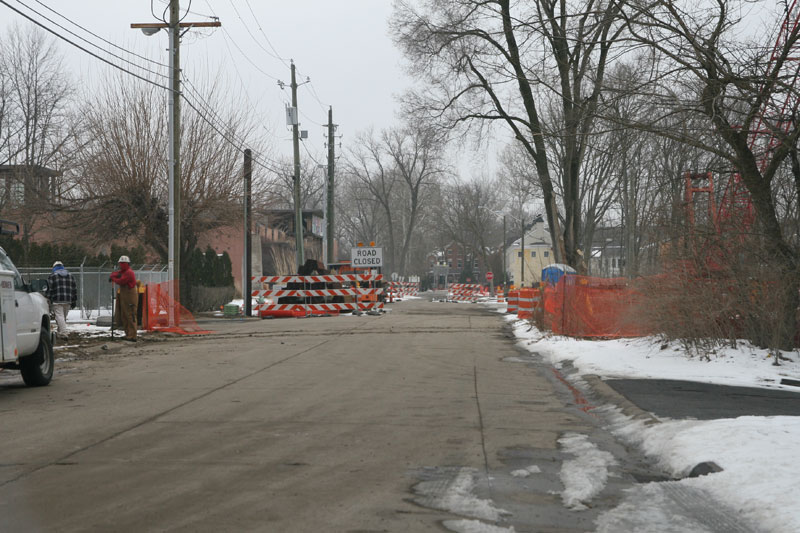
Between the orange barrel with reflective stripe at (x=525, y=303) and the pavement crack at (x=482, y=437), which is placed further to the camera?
the orange barrel with reflective stripe at (x=525, y=303)

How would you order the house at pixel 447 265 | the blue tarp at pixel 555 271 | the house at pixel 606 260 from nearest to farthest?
the blue tarp at pixel 555 271 → the house at pixel 606 260 → the house at pixel 447 265

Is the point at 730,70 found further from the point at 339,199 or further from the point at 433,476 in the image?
the point at 339,199

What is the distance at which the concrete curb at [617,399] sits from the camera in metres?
8.03

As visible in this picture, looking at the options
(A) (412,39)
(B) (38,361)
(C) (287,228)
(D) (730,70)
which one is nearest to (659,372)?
(D) (730,70)

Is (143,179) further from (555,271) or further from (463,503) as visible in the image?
(463,503)

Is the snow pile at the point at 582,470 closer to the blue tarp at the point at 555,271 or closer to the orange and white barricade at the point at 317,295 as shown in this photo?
the blue tarp at the point at 555,271

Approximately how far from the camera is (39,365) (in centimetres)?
1094

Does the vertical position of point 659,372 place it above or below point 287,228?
below

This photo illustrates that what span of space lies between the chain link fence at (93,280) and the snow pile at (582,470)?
2475cm

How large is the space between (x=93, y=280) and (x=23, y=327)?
21862mm

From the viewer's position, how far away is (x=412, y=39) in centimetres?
2875

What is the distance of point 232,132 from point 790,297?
Answer: 85.6 feet

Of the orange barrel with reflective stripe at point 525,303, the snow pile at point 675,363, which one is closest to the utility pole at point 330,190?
the orange barrel with reflective stripe at point 525,303

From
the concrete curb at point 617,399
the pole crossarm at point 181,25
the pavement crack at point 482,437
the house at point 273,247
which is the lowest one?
the pavement crack at point 482,437
